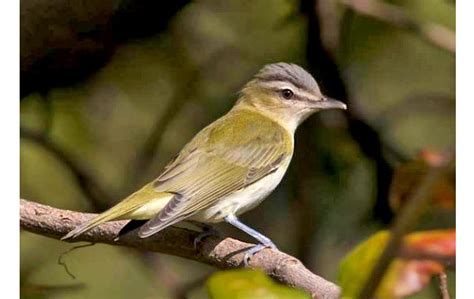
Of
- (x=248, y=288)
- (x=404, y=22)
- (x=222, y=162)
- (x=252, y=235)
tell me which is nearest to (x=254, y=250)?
(x=252, y=235)

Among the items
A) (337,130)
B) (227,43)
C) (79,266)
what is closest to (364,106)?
(337,130)

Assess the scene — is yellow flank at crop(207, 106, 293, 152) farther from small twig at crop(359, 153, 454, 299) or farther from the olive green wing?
small twig at crop(359, 153, 454, 299)

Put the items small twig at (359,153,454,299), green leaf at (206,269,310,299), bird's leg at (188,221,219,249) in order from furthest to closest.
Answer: bird's leg at (188,221,219,249) → green leaf at (206,269,310,299) → small twig at (359,153,454,299)

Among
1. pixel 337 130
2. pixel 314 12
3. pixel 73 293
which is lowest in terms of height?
pixel 73 293

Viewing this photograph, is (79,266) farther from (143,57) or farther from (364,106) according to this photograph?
(364,106)

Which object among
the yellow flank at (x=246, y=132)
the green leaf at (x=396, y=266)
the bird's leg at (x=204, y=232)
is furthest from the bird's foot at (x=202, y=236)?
the green leaf at (x=396, y=266)

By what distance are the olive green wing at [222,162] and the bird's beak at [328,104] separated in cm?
7

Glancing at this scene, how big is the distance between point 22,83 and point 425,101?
0.57 meters

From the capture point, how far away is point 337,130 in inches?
40.9

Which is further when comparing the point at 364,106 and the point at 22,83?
the point at 22,83

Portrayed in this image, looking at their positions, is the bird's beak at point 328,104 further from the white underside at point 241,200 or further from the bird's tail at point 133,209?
the bird's tail at point 133,209

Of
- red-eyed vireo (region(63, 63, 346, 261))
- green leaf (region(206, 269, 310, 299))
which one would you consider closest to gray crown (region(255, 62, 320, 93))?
red-eyed vireo (region(63, 63, 346, 261))

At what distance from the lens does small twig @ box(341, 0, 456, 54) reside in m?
0.98
